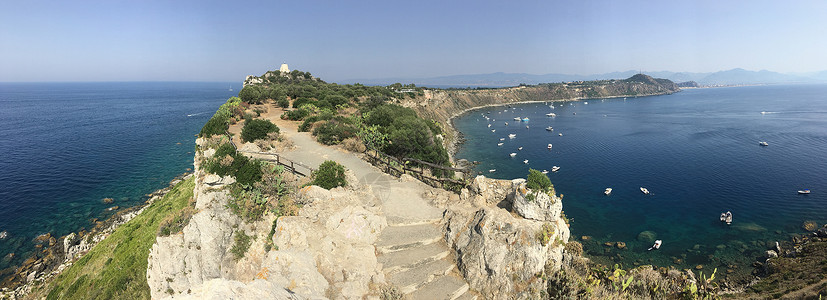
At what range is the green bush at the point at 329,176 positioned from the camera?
1549 centimetres

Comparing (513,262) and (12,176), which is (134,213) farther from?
(513,262)

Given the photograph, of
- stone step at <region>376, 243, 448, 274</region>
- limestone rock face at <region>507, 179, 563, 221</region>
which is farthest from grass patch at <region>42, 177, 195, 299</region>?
limestone rock face at <region>507, 179, 563, 221</region>

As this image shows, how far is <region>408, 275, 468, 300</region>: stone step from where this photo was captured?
37.5 ft

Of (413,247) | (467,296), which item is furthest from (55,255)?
(467,296)

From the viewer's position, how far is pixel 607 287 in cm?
1322

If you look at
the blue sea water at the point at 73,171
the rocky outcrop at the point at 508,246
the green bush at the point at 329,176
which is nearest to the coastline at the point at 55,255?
the blue sea water at the point at 73,171

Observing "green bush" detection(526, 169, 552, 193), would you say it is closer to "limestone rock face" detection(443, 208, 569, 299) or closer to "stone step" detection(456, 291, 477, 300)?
"limestone rock face" detection(443, 208, 569, 299)

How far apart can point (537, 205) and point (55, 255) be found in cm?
3956

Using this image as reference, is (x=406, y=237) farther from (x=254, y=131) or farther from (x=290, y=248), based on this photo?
(x=254, y=131)

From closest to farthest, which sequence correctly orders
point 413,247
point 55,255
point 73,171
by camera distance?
point 413,247
point 55,255
point 73,171

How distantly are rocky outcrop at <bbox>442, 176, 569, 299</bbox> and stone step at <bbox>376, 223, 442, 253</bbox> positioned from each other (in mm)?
676

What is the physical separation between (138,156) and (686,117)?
6289 inches

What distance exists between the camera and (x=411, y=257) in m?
12.7

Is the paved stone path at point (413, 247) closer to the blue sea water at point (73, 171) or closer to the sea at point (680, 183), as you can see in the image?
the sea at point (680, 183)
